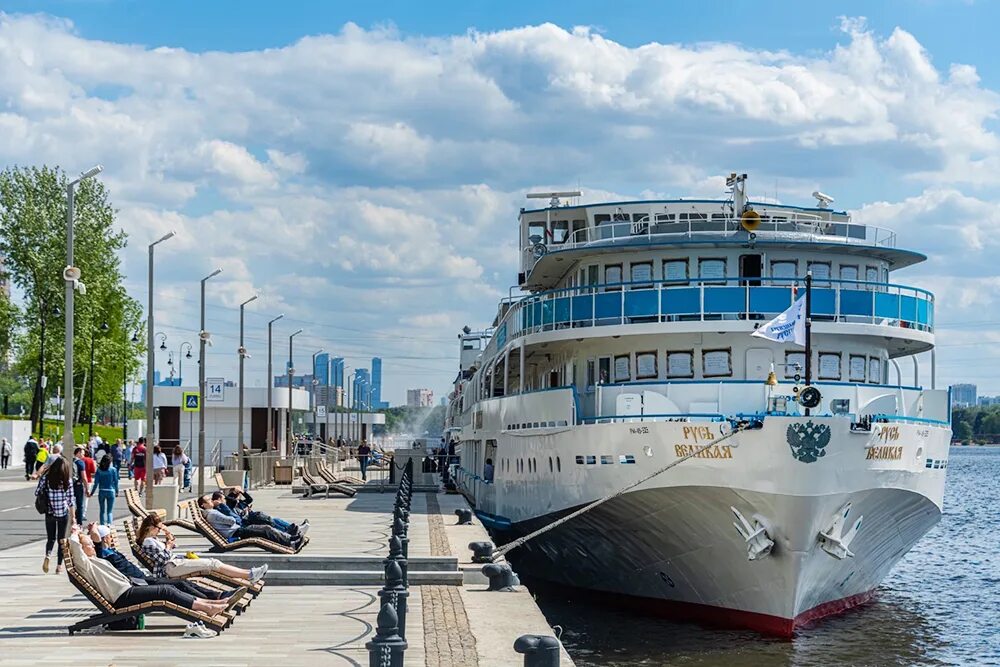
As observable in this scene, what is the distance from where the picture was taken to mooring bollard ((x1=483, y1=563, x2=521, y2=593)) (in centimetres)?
1794

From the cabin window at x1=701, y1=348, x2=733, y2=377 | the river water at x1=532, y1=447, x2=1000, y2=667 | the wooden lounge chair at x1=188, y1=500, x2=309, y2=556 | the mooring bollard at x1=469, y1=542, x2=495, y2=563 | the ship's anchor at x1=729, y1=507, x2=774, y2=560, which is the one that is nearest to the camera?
the mooring bollard at x1=469, y1=542, x2=495, y2=563

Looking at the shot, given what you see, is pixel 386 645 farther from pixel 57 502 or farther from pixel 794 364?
pixel 794 364

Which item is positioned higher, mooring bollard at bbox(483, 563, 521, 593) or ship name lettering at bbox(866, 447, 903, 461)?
ship name lettering at bbox(866, 447, 903, 461)

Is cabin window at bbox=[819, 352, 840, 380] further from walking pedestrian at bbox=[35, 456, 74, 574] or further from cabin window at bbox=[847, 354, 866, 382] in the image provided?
walking pedestrian at bbox=[35, 456, 74, 574]

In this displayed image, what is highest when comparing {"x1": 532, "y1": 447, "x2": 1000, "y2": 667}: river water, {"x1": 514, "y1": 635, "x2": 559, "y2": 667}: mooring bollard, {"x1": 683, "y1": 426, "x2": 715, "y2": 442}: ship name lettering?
{"x1": 683, "y1": 426, "x2": 715, "y2": 442}: ship name lettering

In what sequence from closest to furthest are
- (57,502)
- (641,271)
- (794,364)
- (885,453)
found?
(57,502), (885,453), (794,364), (641,271)

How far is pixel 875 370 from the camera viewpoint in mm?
26469

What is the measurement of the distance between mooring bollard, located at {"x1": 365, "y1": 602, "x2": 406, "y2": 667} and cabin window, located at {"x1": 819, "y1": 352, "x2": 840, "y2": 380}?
1614cm

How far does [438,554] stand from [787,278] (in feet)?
26.8

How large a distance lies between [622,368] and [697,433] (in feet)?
Answer: 16.8

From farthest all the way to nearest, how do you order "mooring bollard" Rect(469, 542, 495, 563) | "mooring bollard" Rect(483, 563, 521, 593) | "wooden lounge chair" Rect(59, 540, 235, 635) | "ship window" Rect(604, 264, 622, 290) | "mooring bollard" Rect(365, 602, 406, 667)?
1. "ship window" Rect(604, 264, 622, 290)
2. "mooring bollard" Rect(469, 542, 495, 563)
3. "mooring bollard" Rect(483, 563, 521, 593)
4. "wooden lounge chair" Rect(59, 540, 235, 635)
5. "mooring bollard" Rect(365, 602, 406, 667)

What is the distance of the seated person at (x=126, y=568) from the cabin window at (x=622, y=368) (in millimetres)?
12962

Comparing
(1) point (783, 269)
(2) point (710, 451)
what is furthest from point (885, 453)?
(1) point (783, 269)

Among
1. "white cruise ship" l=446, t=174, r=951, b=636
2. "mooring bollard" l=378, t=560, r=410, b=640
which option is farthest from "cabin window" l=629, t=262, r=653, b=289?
"mooring bollard" l=378, t=560, r=410, b=640
